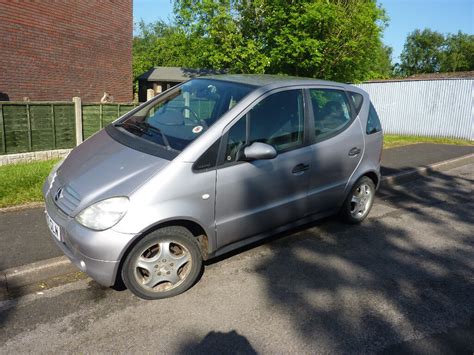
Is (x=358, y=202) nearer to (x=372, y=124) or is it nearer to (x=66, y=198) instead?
(x=372, y=124)

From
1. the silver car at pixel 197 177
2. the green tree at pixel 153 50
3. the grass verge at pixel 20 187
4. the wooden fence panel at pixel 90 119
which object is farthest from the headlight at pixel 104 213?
the green tree at pixel 153 50

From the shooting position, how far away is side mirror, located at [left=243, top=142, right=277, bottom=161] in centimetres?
345

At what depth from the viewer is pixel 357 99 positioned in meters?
4.82

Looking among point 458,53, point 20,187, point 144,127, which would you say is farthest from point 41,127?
point 458,53

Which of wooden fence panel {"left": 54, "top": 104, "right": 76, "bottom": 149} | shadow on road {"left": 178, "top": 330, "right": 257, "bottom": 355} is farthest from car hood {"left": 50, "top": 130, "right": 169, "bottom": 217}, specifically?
wooden fence panel {"left": 54, "top": 104, "right": 76, "bottom": 149}

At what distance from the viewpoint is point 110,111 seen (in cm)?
1063

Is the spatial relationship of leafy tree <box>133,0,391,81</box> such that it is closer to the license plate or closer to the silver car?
the silver car

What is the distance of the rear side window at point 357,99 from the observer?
4750 millimetres

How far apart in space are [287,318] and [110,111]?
8919mm

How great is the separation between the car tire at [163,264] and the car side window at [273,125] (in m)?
0.81

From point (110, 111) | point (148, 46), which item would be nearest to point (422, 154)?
point (110, 111)

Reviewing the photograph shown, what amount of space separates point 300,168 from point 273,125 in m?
0.52

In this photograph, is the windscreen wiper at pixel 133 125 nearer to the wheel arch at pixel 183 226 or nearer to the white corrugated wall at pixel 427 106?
the wheel arch at pixel 183 226

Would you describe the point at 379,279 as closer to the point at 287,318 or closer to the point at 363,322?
the point at 363,322
